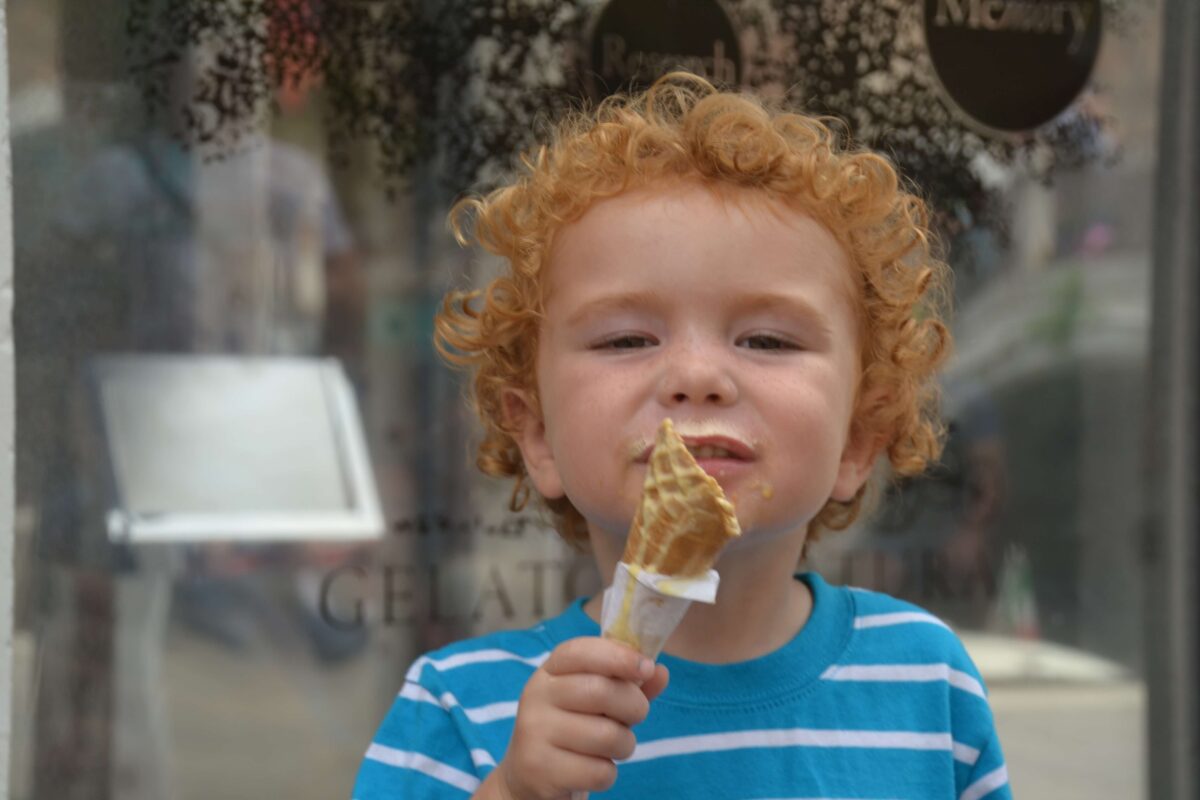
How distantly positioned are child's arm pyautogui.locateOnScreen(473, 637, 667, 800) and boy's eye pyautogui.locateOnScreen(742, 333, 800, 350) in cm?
35

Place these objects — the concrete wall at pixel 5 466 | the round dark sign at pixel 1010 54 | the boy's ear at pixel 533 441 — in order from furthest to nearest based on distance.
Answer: the round dark sign at pixel 1010 54
the concrete wall at pixel 5 466
the boy's ear at pixel 533 441

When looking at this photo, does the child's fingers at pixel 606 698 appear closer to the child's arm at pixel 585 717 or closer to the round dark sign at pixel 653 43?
the child's arm at pixel 585 717

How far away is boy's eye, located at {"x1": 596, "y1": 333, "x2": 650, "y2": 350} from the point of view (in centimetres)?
146

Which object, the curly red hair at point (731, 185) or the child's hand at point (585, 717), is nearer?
the child's hand at point (585, 717)

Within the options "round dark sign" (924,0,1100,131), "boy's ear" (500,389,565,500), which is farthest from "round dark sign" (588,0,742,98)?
"boy's ear" (500,389,565,500)

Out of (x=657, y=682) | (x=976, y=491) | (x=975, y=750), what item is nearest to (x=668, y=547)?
(x=657, y=682)

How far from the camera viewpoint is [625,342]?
147 cm

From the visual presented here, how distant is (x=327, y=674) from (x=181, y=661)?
9.7 inches

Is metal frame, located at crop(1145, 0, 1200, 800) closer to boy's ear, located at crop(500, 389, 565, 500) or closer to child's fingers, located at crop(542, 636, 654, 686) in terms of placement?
boy's ear, located at crop(500, 389, 565, 500)

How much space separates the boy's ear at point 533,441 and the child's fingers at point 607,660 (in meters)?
0.29

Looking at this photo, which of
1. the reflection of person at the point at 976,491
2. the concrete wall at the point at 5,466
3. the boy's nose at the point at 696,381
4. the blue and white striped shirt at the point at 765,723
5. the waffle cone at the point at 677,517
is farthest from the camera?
the reflection of person at the point at 976,491

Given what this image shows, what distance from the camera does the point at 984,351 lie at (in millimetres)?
2783

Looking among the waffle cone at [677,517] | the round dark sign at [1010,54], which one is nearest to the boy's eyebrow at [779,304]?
the waffle cone at [677,517]

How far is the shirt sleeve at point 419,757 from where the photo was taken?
1.50m
